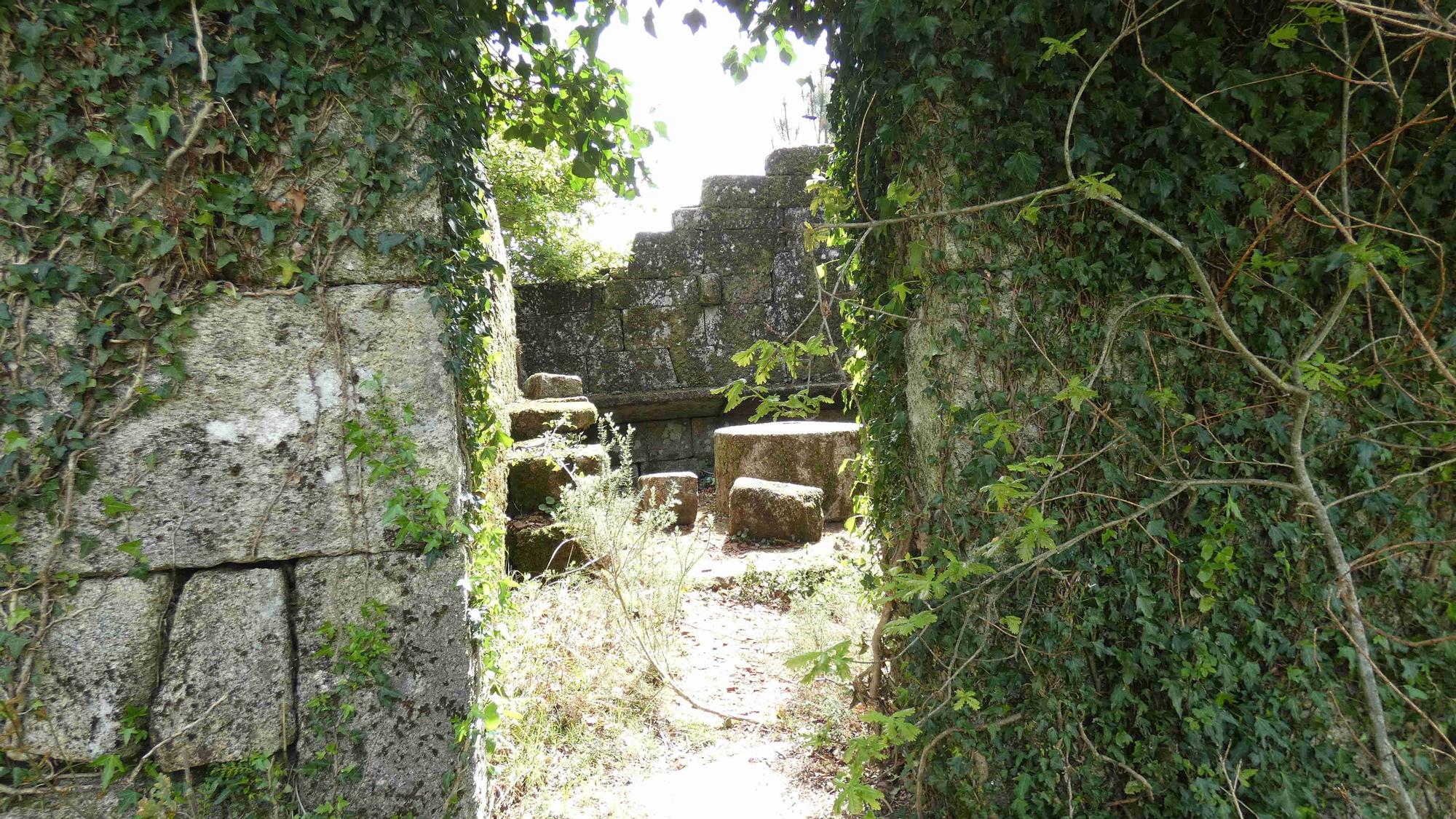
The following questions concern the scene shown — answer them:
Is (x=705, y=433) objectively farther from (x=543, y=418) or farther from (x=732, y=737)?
(x=732, y=737)

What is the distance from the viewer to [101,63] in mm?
1896

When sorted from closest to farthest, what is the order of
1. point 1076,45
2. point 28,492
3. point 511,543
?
point 28,492
point 1076,45
point 511,543

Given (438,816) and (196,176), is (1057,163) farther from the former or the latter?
(438,816)

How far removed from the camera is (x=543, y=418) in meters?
5.21

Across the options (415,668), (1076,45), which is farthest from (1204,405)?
(415,668)

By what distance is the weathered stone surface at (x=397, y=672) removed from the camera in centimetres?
204

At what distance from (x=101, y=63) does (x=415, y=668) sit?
1823 millimetres

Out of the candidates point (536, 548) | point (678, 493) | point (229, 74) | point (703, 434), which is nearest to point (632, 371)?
point (703, 434)

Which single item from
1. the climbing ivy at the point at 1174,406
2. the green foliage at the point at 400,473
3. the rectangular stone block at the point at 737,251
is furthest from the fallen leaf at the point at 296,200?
the rectangular stone block at the point at 737,251

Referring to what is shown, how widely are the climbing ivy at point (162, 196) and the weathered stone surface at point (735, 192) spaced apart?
18.4 feet

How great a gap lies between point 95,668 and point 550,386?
14.5 ft

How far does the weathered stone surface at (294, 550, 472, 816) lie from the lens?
6.70ft

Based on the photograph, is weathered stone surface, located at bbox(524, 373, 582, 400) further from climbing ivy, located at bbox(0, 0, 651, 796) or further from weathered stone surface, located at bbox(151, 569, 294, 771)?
weathered stone surface, located at bbox(151, 569, 294, 771)

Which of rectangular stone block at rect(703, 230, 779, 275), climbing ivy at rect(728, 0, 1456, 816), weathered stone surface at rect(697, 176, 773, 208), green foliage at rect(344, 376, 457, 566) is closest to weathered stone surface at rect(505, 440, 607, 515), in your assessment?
green foliage at rect(344, 376, 457, 566)
